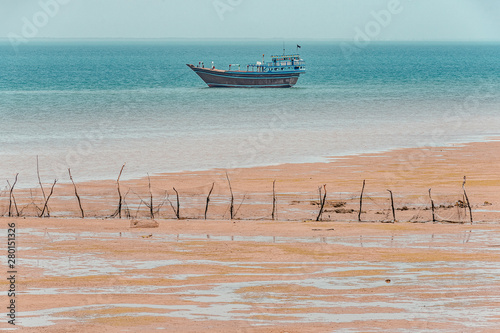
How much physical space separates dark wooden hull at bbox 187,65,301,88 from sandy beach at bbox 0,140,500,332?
53.0 meters

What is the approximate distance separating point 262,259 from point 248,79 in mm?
63141

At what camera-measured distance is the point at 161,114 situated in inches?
2117

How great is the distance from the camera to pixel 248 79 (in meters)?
78.1

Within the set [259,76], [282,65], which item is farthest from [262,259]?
[282,65]

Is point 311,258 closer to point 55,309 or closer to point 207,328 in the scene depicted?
point 207,328

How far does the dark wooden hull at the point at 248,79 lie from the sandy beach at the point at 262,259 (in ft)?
174

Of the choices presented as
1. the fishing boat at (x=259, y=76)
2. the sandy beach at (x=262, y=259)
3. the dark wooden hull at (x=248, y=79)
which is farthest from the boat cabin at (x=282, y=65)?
the sandy beach at (x=262, y=259)

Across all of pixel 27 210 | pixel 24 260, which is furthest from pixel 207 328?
pixel 27 210

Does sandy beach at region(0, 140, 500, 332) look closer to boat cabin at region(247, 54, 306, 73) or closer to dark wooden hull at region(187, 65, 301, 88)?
dark wooden hull at region(187, 65, 301, 88)

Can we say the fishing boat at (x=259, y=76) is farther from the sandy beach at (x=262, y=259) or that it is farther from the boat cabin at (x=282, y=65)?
the sandy beach at (x=262, y=259)

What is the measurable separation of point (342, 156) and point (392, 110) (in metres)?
25.3

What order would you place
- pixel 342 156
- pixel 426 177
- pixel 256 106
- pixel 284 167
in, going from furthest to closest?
pixel 256 106 < pixel 342 156 < pixel 284 167 < pixel 426 177

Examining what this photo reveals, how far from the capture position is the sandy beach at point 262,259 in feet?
41.1

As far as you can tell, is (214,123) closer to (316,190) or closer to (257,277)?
(316,190)
